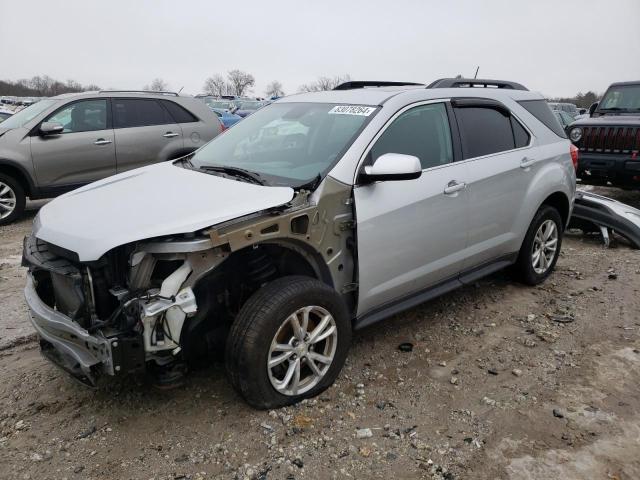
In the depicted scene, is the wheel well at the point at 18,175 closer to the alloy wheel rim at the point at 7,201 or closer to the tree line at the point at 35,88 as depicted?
the alloy wheel rim at the point at 7,201

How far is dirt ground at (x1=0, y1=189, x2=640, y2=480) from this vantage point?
8.38ft

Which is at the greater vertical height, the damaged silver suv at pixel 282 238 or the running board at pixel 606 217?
the damaged silver suv at pixel 282 238

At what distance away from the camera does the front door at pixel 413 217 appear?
319cm

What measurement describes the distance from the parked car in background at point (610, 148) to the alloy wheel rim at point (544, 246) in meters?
3.96

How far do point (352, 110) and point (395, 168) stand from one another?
0.72 m

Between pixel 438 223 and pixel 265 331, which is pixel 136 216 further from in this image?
pixel 438 223

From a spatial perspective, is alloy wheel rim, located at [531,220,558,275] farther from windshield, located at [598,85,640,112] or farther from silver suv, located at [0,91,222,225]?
windshield, located at [598,85,640,112]

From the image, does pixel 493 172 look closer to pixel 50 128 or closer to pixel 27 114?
pixel 50 128

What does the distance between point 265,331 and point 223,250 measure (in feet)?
Result: 1.53

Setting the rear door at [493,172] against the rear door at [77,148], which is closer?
the rear door at [493,172]

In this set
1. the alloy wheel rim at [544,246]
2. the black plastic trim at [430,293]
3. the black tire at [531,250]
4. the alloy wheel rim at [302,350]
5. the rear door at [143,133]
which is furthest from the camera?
the rear door at [143,133]

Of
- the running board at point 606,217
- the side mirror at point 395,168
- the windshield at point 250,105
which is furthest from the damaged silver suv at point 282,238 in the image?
the windshield at point 250,105

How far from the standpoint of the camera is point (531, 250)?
466 cm

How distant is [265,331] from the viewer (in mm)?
2684
